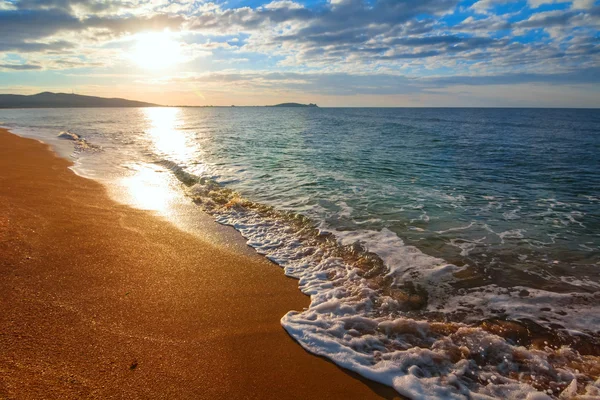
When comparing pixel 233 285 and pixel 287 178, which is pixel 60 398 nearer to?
pixel 233 285

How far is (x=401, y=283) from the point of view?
577 cm

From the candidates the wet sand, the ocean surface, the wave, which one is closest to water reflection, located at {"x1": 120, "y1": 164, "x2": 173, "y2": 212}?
the ocean surface

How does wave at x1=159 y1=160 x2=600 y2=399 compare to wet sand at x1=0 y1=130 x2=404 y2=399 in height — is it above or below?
below

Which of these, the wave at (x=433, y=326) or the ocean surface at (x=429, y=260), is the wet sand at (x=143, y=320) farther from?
the ocean surface at (x=429, y=260)

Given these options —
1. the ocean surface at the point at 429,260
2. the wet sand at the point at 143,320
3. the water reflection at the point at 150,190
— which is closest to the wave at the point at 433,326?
the ocean surface at the point at 429,260

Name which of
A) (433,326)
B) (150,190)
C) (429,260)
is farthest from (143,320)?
(150,190)

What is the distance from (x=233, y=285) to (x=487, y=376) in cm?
366

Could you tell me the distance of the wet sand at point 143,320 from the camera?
3299 millimetres

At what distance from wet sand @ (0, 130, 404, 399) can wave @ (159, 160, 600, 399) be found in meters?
0.35

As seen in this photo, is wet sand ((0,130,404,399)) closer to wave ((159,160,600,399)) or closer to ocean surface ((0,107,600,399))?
wave ((159,160,600,399))

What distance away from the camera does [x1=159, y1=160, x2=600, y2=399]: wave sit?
3.65m

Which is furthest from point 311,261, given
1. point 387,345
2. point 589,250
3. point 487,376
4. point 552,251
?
point 589,250

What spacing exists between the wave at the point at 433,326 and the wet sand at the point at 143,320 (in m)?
0.35

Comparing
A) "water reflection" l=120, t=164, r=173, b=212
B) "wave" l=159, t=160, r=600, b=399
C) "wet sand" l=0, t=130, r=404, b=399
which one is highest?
"water reflection" l=120, t=164, r=173, b=212
